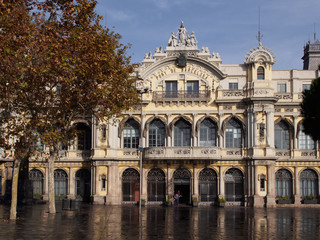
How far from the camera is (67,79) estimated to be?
27.5m

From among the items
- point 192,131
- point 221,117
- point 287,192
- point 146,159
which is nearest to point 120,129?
point 146,159

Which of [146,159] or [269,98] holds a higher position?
[269,98]

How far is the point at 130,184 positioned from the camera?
47.3 m

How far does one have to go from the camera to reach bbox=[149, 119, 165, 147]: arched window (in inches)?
1869

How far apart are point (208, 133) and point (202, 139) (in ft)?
2.88

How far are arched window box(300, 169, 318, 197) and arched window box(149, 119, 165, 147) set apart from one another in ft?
48.3

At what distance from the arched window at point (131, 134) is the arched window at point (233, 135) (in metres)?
9.36

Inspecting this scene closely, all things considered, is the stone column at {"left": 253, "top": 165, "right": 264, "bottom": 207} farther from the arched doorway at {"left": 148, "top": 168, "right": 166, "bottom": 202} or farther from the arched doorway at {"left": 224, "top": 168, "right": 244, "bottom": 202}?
the arched doorway at {"left": 148, "top": 168, "right": 166, "bottom": 202}

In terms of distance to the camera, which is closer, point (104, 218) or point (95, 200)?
point (104, 218)

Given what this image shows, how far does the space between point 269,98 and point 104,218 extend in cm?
2177

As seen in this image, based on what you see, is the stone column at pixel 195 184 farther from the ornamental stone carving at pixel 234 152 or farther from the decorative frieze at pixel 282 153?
the decorative frieze at pixel 282 153

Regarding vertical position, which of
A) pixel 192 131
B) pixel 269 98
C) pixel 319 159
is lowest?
pixel 319 159

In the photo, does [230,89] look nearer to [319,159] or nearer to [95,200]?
[319,159]

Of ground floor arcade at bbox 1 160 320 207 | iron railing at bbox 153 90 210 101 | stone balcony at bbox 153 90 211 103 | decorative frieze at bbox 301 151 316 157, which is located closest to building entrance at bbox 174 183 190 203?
A: ground floor arcade at bbox 1 160 320 207
